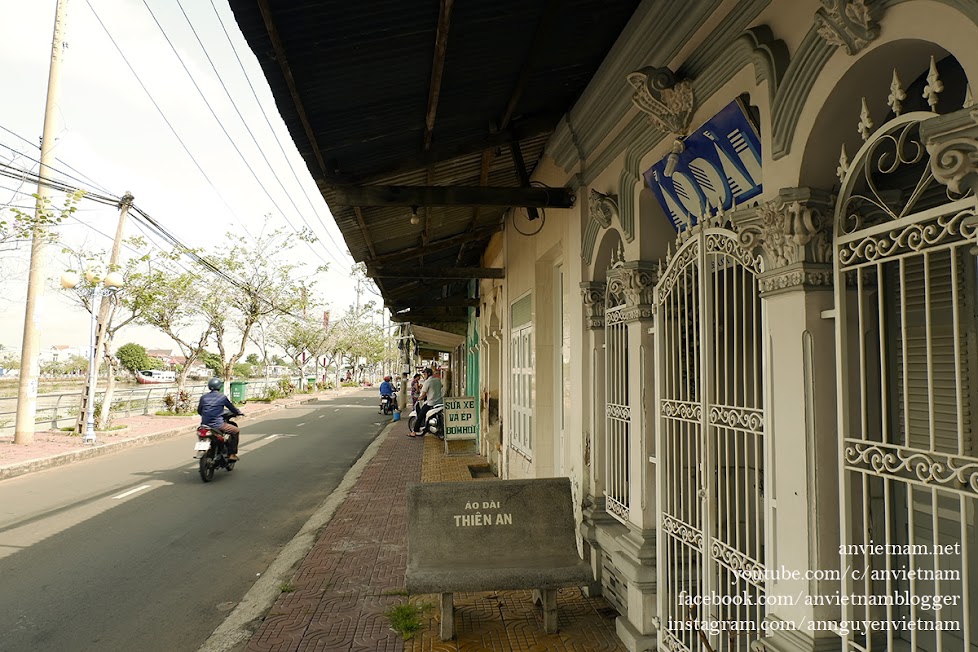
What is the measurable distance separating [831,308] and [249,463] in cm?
1163

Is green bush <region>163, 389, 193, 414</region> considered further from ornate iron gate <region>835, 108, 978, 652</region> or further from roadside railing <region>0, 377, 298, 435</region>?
ornate iron gate <region>835, 108, 978, 652</region>

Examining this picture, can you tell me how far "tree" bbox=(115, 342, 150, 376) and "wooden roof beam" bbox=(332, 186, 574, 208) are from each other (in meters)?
44.6

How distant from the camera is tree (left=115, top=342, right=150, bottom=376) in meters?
43.1

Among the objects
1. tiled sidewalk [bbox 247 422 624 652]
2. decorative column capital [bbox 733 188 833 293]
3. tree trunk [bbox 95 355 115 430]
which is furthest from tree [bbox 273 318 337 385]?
decorative column capital [bbox 733 188 833 293]

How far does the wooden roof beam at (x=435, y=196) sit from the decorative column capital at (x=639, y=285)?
1.39 metres

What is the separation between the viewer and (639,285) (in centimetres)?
399

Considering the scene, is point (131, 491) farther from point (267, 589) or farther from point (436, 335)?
point (436, 335)

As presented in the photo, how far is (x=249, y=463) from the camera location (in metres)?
11.9

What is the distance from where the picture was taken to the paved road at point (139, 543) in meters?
4.44

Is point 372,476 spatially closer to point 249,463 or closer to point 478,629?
point 249,463

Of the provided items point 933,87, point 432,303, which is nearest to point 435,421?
point 432,303

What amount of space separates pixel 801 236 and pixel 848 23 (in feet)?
2.54

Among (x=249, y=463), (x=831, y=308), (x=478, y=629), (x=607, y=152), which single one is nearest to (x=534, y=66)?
(x=607, y=152)

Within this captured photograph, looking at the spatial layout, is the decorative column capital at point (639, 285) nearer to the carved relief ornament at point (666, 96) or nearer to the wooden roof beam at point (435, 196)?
the carved relief ornament at point (666, 96)
